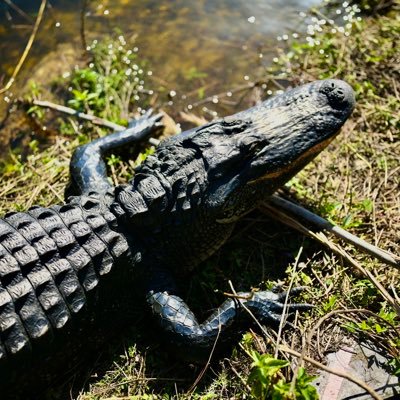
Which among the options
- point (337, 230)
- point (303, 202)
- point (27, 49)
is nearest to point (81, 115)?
point (27, 49)

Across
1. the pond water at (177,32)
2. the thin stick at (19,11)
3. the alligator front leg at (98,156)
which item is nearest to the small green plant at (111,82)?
the pond water at (177,32)

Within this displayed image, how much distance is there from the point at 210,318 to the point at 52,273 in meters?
1.03

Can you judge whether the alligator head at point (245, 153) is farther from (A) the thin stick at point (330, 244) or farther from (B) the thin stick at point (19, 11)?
(B) the thin stick at point (19, 11)

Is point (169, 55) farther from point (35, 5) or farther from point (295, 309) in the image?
point (295, 309)

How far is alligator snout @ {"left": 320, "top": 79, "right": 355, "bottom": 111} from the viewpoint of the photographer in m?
3.76

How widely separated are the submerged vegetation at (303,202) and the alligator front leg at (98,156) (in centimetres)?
16

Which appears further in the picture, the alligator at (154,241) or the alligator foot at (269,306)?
the alligator foot at (269,306)

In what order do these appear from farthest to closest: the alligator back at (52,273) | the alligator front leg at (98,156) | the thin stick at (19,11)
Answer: the thin stick at (19,11), the alligator front leg at (98,156), the alligator back at (52,273)

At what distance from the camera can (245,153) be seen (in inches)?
139

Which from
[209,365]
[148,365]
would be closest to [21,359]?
[148,365]

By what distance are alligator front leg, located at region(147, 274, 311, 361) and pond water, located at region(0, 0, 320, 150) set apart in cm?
259

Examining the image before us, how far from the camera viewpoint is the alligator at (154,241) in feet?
9.96

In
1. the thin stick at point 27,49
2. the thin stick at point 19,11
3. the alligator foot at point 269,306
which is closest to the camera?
the alligator foot at point 269,306

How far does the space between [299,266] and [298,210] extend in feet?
1.40
